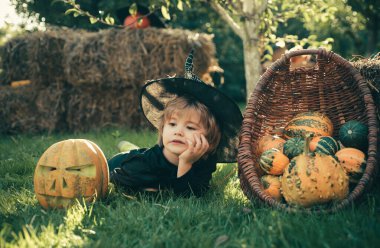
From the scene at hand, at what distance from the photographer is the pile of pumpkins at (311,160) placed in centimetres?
239

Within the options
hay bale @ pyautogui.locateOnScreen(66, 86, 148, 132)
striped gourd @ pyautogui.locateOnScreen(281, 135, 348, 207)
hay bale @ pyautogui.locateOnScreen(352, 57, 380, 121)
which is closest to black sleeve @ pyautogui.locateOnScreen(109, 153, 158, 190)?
striped gourd @ pyautogui.locateOnScreen(281, 135, 348, 207)

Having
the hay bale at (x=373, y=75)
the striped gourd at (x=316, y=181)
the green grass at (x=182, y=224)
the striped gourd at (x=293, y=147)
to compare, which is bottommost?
the green grass at (x=182, y=224)

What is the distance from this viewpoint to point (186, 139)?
299 cm

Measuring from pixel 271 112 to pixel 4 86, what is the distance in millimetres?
5796

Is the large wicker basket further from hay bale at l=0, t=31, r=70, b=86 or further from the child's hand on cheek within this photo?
hay bale at l=0, t=31, r=70, b=86

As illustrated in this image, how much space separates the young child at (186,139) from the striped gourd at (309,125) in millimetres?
421

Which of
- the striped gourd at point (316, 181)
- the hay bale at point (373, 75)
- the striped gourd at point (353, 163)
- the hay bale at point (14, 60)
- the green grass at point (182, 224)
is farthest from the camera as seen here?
the hay bale at point (14, 60)

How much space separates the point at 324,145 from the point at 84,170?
1.68 metres

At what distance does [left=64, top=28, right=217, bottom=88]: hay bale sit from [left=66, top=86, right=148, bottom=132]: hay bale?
0.77ft

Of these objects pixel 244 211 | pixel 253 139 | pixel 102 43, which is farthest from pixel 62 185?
pixel 102 43

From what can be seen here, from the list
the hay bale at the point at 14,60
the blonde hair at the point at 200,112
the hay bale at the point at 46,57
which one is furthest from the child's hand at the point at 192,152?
the hay bale at the point at 14,60

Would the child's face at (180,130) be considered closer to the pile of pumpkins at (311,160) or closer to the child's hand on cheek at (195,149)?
the child's hand on cheek at (195,149)

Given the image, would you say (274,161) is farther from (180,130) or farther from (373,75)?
(373,75)

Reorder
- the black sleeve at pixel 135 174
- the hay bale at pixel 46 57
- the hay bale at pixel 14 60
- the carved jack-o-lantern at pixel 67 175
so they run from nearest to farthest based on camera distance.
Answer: the carved jack-o-lantern at pixel 67 175 → the black sleeve at pixel 135 174 → the hay bale at pixel 46 57 → the hay bale at pixel 14 60
